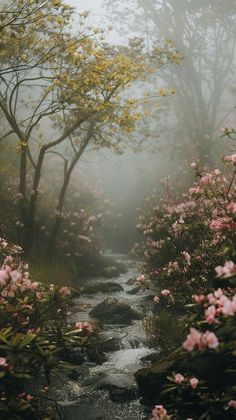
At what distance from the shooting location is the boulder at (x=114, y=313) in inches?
369

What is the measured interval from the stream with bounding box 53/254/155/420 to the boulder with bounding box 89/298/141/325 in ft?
1.14

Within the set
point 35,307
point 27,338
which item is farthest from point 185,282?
point 27,338

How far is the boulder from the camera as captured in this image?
369 inches

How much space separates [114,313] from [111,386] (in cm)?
338

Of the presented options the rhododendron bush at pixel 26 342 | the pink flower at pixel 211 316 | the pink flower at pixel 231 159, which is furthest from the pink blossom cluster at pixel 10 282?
the pink flower at pixel 231 159

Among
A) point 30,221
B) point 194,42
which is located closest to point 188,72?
point 194,42

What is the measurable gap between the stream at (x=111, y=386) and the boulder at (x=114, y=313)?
0.35 metres

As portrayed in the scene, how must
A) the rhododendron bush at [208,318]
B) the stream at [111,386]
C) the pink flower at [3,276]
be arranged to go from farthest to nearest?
the stream at [111,386] → the pink flower at [3,276] → the rhododendron bush at [208,318]

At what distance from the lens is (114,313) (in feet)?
31.4

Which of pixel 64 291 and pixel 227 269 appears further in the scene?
pixel 64 291

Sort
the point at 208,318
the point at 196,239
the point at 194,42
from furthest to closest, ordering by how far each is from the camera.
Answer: the point at 194,42 → the point at 196,239 → the point at 208,318

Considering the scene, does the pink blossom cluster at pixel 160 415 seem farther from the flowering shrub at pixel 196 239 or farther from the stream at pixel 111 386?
the stream at pixel 111 386

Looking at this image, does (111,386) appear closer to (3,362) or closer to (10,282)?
Answer: (10,282)

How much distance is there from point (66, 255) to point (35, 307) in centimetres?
1048
